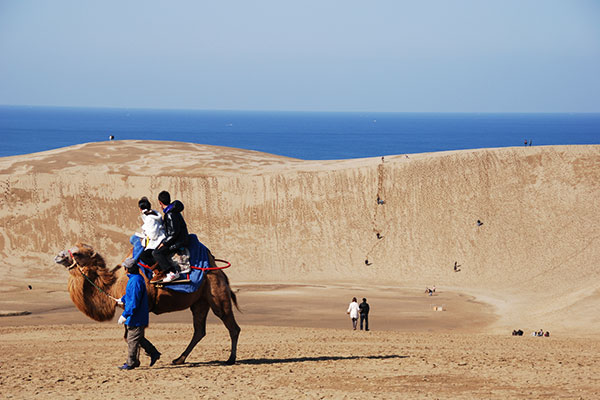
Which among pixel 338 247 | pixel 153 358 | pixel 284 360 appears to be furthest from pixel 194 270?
pixel 338 247

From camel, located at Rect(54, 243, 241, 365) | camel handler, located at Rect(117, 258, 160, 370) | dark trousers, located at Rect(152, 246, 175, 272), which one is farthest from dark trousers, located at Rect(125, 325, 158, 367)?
dark trousers, located at Rect(152, 246, 175, 272)

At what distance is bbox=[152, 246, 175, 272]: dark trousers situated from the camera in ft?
40.3

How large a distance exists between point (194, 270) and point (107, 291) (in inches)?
55.0

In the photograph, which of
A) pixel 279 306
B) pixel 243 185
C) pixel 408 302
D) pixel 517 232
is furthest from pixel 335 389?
pixel 243 185

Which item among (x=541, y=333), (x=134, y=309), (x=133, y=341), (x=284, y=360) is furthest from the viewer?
(x=541, y=333)

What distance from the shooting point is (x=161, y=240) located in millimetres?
12344

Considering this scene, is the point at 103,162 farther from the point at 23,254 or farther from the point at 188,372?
the point at 188,372

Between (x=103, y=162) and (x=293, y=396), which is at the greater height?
(x=103, y=162)

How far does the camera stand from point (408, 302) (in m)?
32.1

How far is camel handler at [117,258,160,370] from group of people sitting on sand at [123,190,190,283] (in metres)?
0.19

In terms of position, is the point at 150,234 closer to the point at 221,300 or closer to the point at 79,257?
the point at 79,257

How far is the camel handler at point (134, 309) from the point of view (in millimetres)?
12008

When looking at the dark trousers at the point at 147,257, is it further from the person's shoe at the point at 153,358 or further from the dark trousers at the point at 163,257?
the person's shoe at the point at 153,358

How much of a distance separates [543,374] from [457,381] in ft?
4.93
